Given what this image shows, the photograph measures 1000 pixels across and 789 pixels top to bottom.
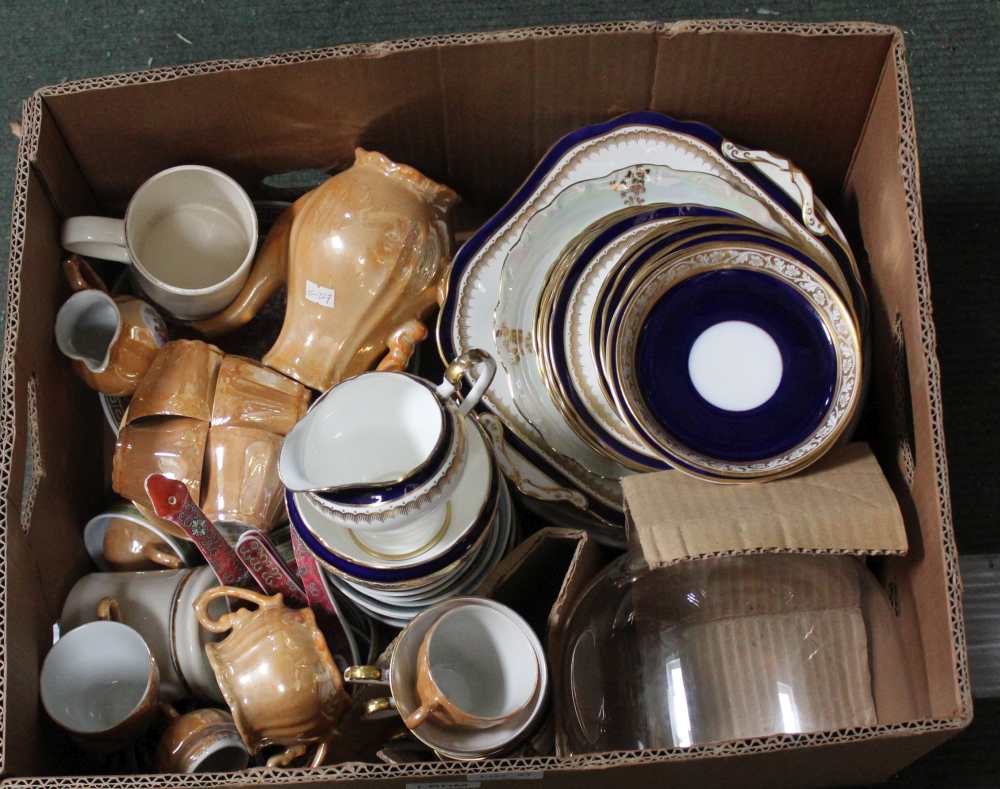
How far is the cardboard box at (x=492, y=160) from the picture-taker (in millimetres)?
766

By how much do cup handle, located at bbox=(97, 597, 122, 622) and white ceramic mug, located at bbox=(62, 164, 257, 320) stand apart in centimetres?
24

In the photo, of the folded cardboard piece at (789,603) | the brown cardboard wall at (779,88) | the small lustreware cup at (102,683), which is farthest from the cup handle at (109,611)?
the brown cardboard wall at (779,88)

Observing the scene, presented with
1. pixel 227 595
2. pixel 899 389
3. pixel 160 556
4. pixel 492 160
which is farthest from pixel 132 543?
pixel 899 389

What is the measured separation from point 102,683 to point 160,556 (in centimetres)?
11

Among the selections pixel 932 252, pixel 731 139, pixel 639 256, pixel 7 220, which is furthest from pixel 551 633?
pixel 7 220

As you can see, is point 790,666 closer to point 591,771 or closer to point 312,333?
point 591,771

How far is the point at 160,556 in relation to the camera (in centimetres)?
91

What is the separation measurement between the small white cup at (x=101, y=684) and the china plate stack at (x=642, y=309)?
0.32m

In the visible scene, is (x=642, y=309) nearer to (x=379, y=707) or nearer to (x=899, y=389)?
(x=899, y=389)

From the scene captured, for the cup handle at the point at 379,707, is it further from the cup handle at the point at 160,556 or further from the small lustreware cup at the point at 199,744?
the cup handle at the point at 160,556

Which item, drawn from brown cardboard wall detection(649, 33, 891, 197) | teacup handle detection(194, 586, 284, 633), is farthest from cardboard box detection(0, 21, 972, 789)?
teacup handle detection(194, 586, 284, 633)

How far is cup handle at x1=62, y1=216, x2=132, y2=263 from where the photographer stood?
896 mm

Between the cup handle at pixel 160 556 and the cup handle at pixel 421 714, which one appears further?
the cup handle at pixel 160 556

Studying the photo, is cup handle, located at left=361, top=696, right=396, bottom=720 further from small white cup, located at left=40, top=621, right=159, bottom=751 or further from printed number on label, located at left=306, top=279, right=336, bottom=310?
printed number on label, located at left=306, top=279, right=336, bottom=310
